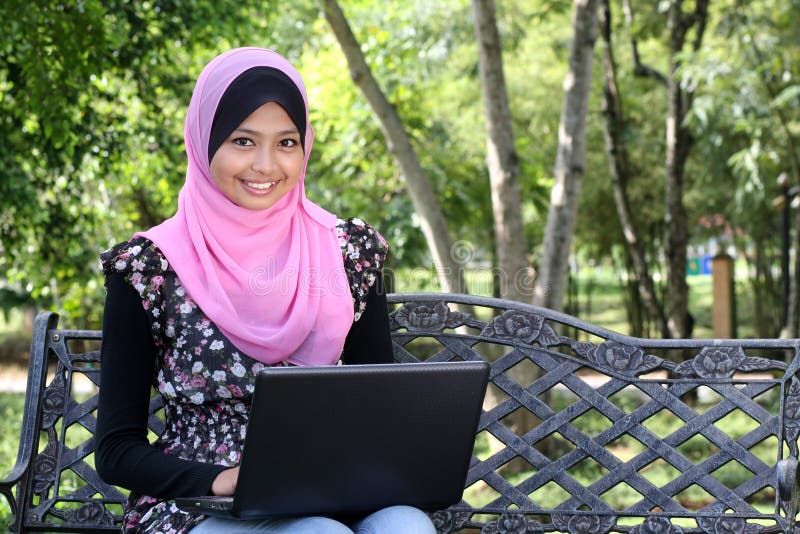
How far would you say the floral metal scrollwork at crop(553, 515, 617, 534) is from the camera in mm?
2896

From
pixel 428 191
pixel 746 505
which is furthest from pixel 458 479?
pixel 428 191

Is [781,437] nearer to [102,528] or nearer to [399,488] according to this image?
[399,488]

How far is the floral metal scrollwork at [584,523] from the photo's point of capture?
2.90 meters

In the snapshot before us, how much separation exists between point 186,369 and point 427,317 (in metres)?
0.96

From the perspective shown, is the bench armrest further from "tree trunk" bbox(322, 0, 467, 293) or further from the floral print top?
"tree trunk" bbox(322, 0, 467, 293)

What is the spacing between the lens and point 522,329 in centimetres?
303

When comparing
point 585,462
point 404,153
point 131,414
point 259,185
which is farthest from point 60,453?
point 585,462

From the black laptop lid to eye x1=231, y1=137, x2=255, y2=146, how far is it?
A: 2.04 ft

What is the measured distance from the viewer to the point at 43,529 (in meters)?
2.87

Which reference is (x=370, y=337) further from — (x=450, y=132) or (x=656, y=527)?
(x=450, y=132)

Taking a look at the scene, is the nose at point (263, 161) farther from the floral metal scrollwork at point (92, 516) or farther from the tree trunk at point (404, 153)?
the tree trunk at point (404, 153)

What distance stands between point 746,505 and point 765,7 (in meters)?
8.54

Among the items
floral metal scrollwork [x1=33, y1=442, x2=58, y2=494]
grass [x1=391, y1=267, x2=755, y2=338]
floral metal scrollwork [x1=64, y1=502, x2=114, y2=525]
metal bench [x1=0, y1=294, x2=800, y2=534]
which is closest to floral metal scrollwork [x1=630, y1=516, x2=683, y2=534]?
metal bench [x1=0, y1=294, x2=800, y2=534]

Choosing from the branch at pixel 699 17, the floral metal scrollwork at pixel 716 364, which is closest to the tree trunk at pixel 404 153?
the floral metal scrollwork at pixel 716 364
